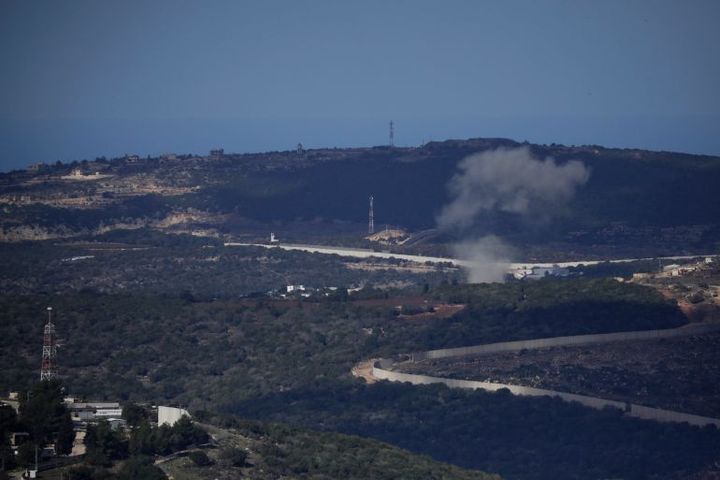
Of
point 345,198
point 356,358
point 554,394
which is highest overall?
point 554,394

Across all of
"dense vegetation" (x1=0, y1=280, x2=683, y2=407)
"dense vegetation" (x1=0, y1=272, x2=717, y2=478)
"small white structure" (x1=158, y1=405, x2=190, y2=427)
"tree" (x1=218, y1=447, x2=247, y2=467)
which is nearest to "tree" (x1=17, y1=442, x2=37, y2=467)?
"tree" (x1=218, y1=447, x2=247, y2=467)

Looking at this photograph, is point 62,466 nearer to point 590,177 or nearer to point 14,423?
point 14,423

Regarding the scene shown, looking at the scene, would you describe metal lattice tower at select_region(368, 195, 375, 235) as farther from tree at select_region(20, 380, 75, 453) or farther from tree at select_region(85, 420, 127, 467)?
tree at select_region(85, 420, 127, 467)

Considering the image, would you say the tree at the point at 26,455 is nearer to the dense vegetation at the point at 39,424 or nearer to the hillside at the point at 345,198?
the dense vegetation at the point at 39,424

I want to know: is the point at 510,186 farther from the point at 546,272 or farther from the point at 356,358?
the point at 356,358

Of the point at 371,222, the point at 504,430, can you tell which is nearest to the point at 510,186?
the point at 371,222

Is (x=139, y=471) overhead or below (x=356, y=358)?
overhead

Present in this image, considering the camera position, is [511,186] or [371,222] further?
[511,186]
